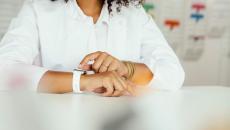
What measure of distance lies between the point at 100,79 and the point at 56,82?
10 centimetres

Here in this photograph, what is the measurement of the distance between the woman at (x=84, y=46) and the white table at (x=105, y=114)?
0.74 feet

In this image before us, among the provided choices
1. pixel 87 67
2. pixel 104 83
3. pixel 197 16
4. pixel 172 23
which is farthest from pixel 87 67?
pixel 197 16

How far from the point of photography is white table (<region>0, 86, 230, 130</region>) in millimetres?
418

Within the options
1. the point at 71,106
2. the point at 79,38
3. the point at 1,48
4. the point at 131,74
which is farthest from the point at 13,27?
the point at 71,106

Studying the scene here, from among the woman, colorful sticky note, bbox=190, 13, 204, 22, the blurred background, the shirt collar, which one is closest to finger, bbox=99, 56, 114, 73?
the woman

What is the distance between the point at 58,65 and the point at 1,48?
7.9 inches

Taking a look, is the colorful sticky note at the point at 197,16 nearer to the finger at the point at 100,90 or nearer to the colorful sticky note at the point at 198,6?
the colorful sticky note at the point at 198,6

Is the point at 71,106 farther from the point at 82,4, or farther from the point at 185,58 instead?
the point at 185,58

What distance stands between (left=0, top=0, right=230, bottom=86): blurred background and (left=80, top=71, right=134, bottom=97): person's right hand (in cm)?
133

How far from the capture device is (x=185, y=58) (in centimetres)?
224

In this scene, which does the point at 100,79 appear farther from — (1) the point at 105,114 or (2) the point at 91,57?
(1) the point at 105,114

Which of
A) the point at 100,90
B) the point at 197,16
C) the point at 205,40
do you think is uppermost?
the point at 197,16

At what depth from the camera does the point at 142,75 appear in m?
0.96

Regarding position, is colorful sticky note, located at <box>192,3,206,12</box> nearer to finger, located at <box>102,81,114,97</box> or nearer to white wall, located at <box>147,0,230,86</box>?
white wall, located at <box>147,0,230,86</box>
